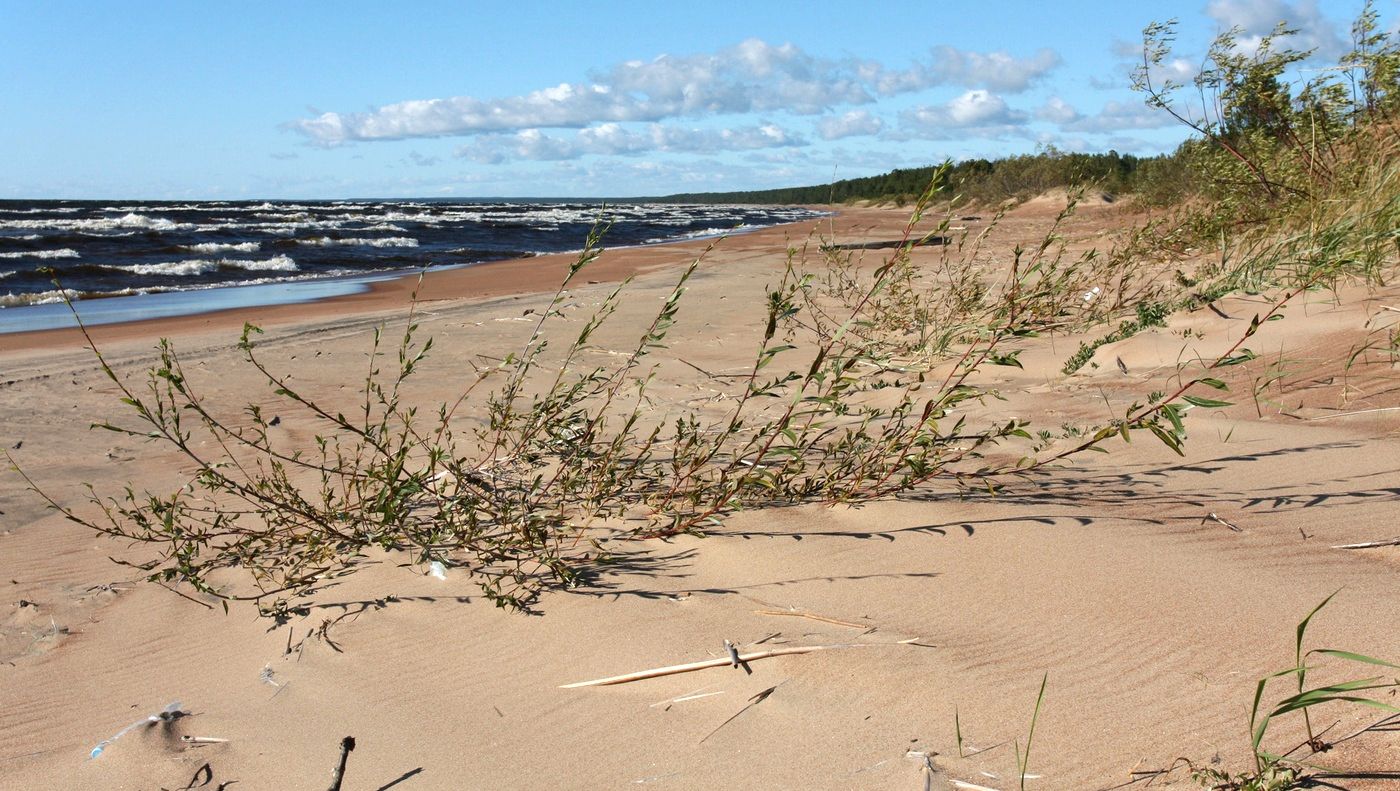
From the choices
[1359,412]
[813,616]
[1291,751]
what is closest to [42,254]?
[813,616]

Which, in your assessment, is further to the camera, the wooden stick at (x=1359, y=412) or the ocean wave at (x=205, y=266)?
the ocean wave at (x=205, y=266)

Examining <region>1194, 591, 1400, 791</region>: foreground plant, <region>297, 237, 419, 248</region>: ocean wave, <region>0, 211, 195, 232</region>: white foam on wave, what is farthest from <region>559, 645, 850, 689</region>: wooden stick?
<region>0, 211, 195, 232</region>: white foam on wave

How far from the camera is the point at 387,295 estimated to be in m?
14.0

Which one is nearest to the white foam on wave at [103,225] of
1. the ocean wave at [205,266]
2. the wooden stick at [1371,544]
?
the ocean wave at [205,266]

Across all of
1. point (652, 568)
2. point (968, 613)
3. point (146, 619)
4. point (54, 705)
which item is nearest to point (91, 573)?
point (146, 619)

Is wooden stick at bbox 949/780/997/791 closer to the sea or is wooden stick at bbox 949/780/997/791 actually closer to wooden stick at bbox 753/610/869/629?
wooden stick at bbox 753/610/869/629

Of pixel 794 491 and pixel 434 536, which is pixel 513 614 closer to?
pixel 434 536

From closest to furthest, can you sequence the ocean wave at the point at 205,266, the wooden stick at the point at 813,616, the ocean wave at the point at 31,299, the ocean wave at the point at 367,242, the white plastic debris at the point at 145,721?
the white plastic debris at the point at 145,721 < the wooden stick at the point at 813,616 < the ocean wave at the point at 31,299 < the ocean wave at the point at 205,266 < the ocean wave at the point at 367,242

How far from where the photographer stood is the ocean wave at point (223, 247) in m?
21.9

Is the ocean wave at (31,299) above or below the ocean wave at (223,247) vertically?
below

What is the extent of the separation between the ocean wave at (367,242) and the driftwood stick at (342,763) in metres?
24.2

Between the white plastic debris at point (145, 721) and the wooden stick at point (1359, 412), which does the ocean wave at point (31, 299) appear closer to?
the white plastic debris at point (145, 721)

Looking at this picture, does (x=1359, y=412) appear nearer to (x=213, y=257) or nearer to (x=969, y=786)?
(x=969, y=786)

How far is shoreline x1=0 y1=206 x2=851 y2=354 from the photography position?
33.5 feet
